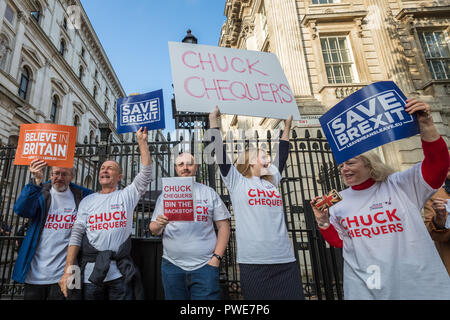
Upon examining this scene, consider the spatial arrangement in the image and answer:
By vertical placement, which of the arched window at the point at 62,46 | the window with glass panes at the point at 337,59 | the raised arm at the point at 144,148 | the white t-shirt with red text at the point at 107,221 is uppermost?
the arched window at the point at 62,46

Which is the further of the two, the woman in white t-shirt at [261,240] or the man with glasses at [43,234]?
the man with glasses at [43,234]

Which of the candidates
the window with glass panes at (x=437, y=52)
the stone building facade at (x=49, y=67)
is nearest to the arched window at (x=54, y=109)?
the stone building facade at (x=49, y=67)

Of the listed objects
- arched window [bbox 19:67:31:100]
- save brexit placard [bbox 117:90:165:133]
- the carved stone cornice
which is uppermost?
arched window [bbox 19:67:31:100]

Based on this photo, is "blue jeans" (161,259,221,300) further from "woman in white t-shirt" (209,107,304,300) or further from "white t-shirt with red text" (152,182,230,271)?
"woman in white t-shirt" (209,107,304,300)

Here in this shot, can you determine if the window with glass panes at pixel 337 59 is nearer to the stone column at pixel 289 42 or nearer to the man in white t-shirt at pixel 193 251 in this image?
the stone column at pixel 289 42

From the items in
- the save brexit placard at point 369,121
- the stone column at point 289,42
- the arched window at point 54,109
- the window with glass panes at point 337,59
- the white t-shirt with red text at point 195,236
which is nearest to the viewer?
the save brexit placard at point 369,121

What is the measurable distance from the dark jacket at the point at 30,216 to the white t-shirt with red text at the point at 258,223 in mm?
2047

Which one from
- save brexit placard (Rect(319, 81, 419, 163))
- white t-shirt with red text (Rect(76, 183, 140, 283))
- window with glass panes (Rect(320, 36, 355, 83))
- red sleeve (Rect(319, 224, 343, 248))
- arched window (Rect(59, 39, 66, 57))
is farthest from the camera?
arched window (Rect(59, 39, 66, 57))

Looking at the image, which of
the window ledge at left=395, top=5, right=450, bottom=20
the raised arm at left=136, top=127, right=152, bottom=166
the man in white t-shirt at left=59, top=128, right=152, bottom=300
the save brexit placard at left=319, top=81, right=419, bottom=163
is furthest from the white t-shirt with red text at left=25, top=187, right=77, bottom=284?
the window ledge at left=395, top=5, right=450, bottom=20

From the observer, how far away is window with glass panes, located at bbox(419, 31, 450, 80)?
34.3ft

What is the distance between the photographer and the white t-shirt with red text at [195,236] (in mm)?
2195

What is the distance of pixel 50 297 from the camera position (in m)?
2.46

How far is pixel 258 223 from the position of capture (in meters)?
2.19
